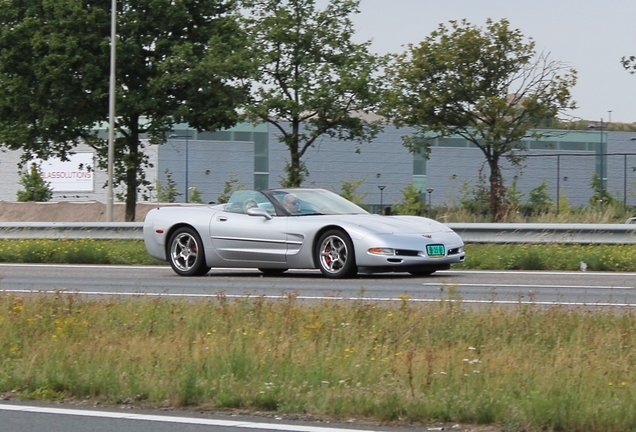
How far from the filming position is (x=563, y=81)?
3325cm

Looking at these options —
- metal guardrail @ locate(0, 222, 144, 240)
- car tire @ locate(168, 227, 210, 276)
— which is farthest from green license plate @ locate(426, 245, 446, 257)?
metal guardrail @ locate(0, 222, 144, 240)

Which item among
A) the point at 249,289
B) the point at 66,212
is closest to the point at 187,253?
the point at 249,289

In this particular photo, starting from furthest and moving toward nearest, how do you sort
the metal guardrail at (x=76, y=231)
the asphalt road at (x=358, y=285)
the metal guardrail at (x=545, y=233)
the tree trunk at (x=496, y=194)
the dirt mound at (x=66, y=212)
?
the dirt mound at (x=66, y=212)
the tree trunk at (x=496, y=194)
the metal guardrail at (x=76, y=231)
the metal guardrail at (x=545, y=233)
the asphalt road at (x=358, y=285)

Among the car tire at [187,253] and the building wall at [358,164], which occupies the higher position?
the building wall at [358,164]

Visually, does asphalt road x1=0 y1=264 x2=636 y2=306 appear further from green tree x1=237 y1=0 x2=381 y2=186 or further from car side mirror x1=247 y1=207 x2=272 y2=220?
green tree x1=237 y1=0 x2=381 y2=186

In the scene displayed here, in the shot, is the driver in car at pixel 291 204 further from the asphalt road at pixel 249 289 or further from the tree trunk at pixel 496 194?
the tree trunk at pixel 496 194

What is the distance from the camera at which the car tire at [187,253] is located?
50.0 ft

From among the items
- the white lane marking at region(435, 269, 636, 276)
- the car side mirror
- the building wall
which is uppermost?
the building wall

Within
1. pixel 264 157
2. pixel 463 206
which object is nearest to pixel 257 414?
pixel 463 206

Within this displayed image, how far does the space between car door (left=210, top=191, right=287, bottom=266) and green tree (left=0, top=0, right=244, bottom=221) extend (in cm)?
1669

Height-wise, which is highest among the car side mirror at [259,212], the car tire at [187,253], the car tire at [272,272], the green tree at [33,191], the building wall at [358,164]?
the building wall at [358,164]

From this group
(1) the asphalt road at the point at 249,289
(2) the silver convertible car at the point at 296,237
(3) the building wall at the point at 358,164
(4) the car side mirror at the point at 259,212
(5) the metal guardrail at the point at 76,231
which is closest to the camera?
(1) the asphalt road at the point at 249,289

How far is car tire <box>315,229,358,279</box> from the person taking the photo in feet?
45.5

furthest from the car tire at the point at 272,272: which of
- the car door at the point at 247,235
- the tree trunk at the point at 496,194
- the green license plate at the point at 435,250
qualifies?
the tree trunk at the point at 496,194
